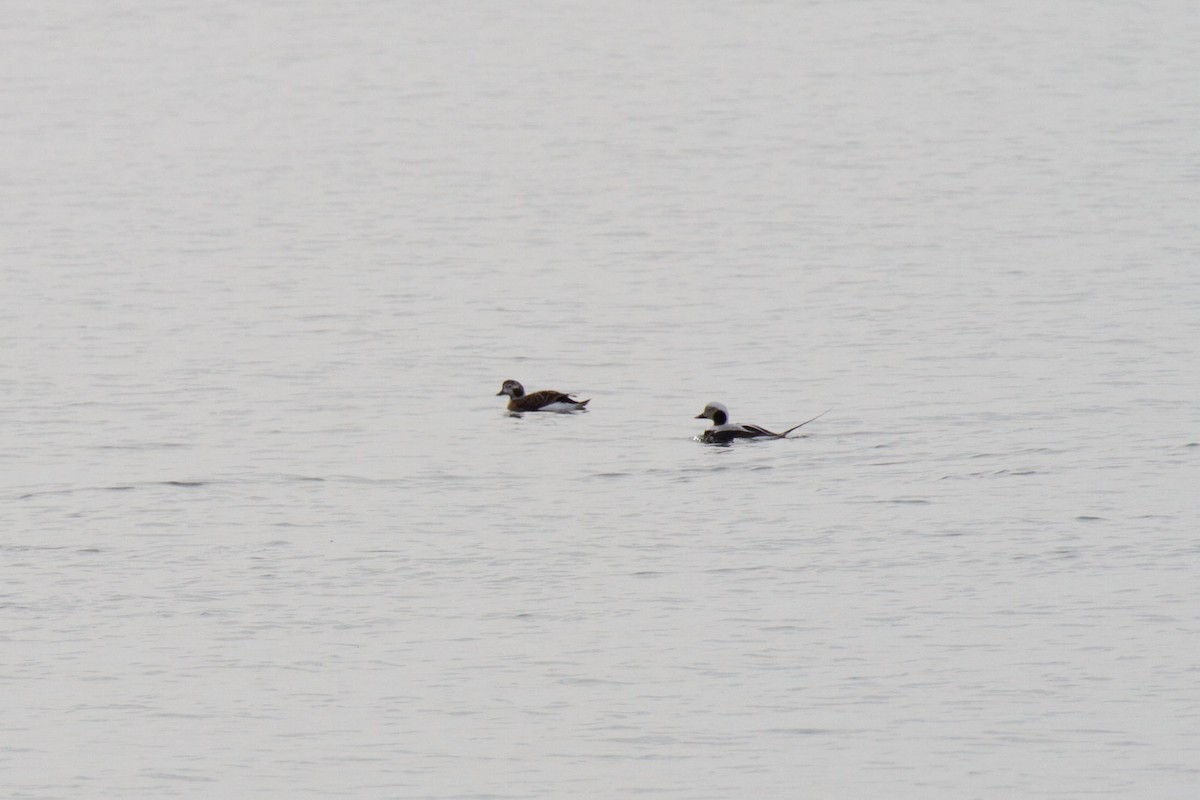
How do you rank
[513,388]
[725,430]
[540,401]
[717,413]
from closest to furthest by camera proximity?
[725,430] < [717,413] < [540,401] < [513,388]

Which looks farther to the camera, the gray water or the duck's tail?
the duck's tail

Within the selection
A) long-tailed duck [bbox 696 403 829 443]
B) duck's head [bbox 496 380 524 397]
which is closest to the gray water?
long-tailed duck [bbox 696 403 829 443]

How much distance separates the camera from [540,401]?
23125 millimetres

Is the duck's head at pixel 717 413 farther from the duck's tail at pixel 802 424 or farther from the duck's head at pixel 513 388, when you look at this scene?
the duck's head at pixel 513 388

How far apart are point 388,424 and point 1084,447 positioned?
22.0 feet

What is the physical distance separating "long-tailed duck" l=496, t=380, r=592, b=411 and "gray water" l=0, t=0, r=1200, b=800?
24cm

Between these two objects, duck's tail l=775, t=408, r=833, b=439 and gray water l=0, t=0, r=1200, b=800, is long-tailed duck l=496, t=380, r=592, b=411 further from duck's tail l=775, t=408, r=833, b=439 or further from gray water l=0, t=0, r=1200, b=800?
duck's tail l=775, t=408, r=833, b=439

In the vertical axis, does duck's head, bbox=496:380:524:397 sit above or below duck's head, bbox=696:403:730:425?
above

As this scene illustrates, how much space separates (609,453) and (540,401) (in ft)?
6.68

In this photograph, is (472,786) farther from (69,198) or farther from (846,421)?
(69,198)

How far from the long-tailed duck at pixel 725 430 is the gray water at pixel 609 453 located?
12.3 inches

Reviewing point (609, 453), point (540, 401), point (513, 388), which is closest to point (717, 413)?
point (609, 453)

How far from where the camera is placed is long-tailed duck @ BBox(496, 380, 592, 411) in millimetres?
23125

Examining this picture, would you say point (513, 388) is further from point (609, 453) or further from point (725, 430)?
point (725, 430)
